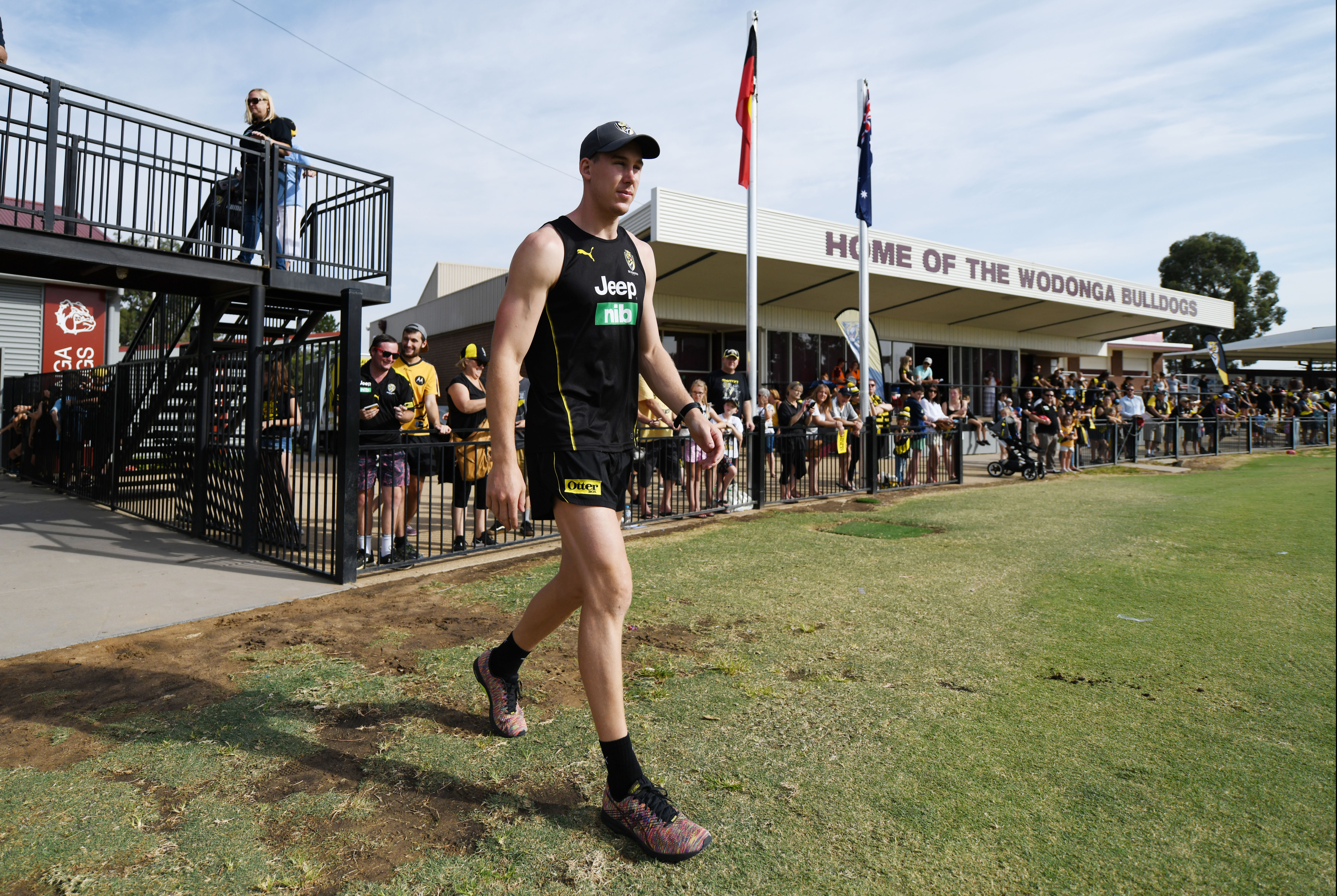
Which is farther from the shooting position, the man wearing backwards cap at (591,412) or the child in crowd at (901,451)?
the child in crowd at (901,451)

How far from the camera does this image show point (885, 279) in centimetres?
1923

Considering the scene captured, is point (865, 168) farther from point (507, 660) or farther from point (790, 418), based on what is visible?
point (507, 660)

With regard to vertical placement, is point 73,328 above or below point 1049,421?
above

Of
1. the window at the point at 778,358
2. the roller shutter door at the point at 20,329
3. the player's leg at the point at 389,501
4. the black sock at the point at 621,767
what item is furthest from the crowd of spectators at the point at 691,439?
the roller shutter door at the point at 20,329

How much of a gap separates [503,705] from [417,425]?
4.64 m

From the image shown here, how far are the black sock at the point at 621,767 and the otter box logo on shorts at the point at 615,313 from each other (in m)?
1.35

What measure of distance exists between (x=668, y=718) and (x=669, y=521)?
19.0 ft

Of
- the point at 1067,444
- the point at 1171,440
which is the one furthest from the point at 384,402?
the point at 1171,440

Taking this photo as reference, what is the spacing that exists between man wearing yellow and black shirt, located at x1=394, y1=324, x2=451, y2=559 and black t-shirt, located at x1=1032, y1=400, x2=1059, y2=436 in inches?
480

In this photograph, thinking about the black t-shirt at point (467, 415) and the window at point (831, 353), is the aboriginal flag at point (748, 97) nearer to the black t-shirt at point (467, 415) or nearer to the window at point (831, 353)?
the black t-shirt at point (467, 415)

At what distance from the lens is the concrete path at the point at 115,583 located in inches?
184

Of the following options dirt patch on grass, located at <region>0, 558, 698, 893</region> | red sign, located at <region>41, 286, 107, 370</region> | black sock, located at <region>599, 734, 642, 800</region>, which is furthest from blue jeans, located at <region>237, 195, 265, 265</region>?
red sign, located at <region>41, 286, 107, 370</region>

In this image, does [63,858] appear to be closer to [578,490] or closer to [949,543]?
[578,490]

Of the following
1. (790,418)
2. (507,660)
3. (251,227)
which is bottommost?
(507,660)
